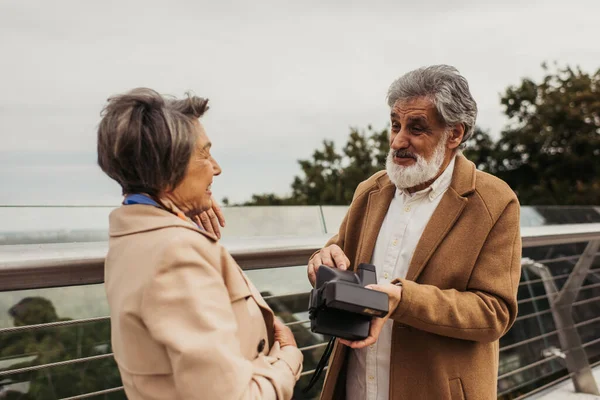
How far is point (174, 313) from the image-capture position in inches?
42.4

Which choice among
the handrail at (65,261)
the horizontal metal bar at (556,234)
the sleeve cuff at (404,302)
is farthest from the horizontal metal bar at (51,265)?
the horizontal metal bar at (556,234)

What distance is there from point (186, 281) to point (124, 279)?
0.14m

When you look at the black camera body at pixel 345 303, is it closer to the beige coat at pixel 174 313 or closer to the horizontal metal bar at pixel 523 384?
the beige coat at pixel 174 313

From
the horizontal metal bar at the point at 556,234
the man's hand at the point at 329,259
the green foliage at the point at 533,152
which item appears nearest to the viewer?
the man's hand at the point at 329,259

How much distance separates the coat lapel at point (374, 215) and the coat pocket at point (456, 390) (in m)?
0.49

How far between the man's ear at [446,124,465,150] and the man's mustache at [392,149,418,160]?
0.13 metres

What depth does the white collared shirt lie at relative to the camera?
1896 mm

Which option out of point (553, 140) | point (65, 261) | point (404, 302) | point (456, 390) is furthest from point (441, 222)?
point (553, 140)

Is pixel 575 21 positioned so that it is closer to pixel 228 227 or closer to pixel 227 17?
pixel 227 17

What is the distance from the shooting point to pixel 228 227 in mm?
4168

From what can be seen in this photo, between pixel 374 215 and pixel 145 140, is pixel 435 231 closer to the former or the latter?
pixel 374 215

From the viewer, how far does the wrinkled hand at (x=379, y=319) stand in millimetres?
1533

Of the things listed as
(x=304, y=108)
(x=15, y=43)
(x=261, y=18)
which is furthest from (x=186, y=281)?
(x=304, y=108)

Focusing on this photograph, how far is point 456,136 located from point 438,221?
0.32 meters
